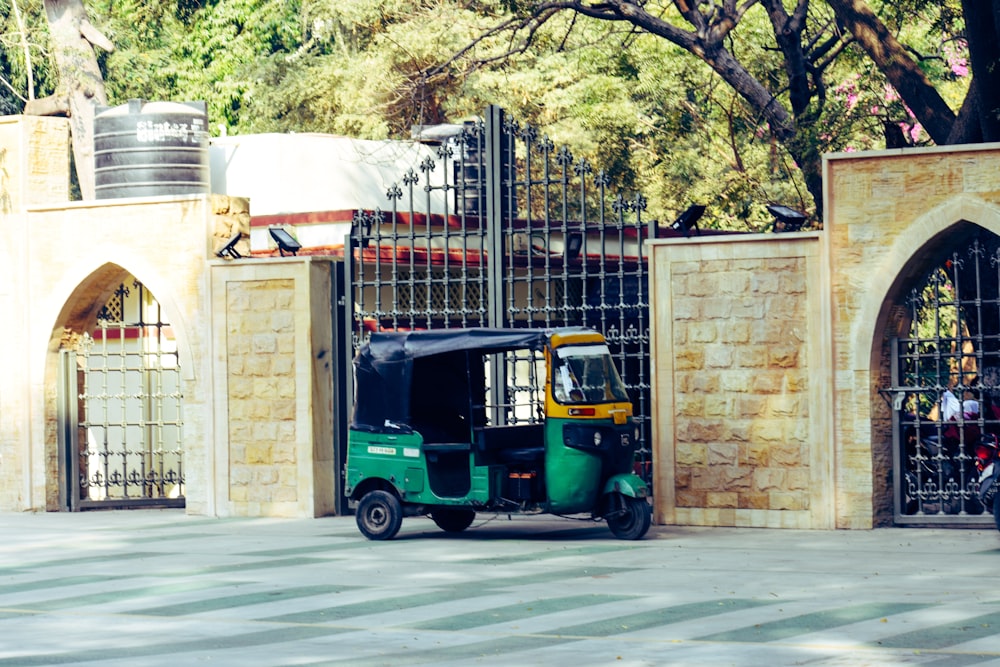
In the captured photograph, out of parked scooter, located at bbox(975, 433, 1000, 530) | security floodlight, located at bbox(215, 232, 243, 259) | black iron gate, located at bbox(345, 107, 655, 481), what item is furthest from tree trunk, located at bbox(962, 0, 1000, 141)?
security floodlight, located at bbox(215, 232, 243, 259)

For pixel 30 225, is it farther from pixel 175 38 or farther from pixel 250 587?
pixel 175 38

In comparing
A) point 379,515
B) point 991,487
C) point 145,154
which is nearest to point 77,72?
point 145,154

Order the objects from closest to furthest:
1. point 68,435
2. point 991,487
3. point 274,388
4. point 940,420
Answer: point 991,487, point 940,420, point 274,388, point 68,435

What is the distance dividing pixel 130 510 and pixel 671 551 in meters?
8.26

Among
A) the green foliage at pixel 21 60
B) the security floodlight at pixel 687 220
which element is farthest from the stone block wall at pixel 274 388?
the green foliage at pixel 21 60

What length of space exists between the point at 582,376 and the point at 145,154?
27.9ft

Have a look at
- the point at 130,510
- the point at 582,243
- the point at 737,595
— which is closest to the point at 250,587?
the point at 737,595

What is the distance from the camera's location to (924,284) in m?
16.2

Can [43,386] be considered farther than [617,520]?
Yes

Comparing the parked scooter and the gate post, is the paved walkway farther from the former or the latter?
the gate post

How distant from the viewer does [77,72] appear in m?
29.4

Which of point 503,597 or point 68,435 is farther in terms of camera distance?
point 68,435

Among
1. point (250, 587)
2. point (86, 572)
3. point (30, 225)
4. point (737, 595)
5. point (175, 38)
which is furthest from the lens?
point (175, 38)

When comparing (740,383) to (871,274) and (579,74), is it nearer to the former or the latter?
(871,274)
